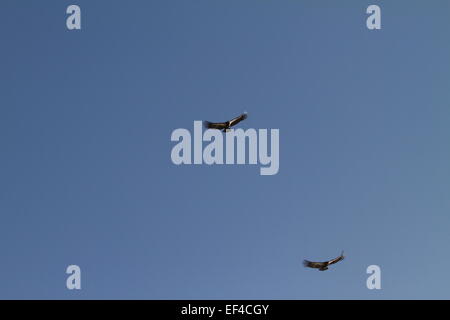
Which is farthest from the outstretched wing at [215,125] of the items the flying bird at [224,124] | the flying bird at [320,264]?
the flying bird at [320,264]

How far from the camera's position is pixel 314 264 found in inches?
956

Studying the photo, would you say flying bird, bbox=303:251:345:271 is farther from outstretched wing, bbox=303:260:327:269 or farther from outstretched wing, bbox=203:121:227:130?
outstretched wing, bbox=203:121:227:130

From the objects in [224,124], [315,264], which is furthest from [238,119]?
[315,264]

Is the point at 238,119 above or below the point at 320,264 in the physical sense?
above

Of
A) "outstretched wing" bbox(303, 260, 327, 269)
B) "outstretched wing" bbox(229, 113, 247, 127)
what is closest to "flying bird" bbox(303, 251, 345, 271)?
"outstretched wing" bbox(303, 260, 327, 269)

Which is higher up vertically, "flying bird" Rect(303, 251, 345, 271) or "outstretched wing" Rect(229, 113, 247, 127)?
"outstretched wing" Rect(229, 113, 247, 127)

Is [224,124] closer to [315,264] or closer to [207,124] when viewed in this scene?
[207,124]

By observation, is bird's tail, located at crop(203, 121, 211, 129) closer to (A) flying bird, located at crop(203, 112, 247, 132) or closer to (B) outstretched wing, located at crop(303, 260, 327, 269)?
(A) flying bird, located at crop(203, 112, 247, 132)

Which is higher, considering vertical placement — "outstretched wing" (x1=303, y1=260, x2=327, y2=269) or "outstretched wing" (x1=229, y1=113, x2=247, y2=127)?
"outstretched wing" (x1=229, y1=113, x2=247, y2=127)
